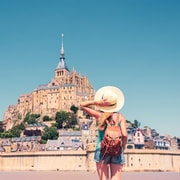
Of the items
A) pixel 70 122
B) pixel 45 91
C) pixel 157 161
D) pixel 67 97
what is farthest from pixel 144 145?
pixel 45 91

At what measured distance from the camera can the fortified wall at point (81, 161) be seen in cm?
5612

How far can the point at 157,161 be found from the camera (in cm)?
5716

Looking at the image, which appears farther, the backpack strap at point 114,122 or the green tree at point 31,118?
the green tree at point 31,118

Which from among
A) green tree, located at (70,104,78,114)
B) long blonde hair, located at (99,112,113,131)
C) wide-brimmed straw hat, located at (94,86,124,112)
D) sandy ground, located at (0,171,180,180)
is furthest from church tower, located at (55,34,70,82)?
long blonde hair, located at (99,112,113,131)

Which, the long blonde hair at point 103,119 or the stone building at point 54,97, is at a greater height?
the stone building at point 54,97

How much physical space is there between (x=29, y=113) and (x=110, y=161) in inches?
3971

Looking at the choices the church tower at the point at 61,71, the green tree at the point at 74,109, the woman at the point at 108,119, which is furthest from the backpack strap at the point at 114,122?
the church tower at the point at 61,71

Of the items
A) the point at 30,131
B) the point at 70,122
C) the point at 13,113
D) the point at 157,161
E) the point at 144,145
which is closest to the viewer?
the point at 157,161

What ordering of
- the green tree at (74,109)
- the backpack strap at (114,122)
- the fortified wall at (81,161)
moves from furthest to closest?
the green tree at (74,109) < the fortified wall at (81,161) < the backpack strap at (114,122)

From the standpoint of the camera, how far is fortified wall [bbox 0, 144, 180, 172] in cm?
5612

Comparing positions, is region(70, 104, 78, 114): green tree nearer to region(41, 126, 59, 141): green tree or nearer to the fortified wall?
region(41, 126, 59, 141): green tree

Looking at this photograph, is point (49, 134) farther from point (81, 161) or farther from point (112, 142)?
point (112, 142)

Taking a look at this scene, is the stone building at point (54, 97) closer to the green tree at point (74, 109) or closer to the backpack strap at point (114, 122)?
the green tree at point (74, 109)

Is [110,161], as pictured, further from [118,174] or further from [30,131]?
[30,131]
